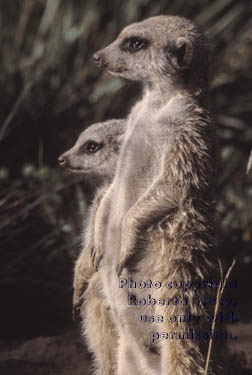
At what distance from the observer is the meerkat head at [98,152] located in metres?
2.51

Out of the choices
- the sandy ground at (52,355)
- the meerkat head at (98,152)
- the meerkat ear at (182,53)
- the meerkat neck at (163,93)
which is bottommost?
the sandy ground at (52,355)

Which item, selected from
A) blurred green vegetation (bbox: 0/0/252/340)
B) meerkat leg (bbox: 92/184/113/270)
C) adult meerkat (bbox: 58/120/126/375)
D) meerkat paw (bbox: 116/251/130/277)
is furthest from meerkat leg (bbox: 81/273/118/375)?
blurred green vegetation (bbox: 0/0/252/340)

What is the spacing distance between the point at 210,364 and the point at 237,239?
2.04m

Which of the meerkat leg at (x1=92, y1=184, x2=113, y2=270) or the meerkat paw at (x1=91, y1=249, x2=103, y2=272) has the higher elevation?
the meerkat leg at (x1=92, y1=184, x2=113, y2=270)

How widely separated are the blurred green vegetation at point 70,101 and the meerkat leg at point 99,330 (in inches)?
48.3

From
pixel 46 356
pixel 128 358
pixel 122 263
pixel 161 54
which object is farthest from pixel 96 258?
pixel 46 356

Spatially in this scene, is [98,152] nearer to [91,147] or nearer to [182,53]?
[91,147]

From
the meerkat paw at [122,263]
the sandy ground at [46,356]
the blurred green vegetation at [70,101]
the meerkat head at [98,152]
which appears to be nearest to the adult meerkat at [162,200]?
the meerkat paw at [122,263]

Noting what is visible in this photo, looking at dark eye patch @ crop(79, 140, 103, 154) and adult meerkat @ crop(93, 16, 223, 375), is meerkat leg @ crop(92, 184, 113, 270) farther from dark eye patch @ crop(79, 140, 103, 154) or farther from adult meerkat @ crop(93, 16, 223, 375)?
dark eye patch @ crop(79, 140, 103, 154)

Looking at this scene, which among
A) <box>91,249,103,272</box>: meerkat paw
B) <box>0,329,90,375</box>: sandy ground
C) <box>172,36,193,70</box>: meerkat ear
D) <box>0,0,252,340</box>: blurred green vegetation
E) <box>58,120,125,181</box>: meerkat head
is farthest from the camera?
<box>0,0,252,340</box>: blurred green vegetation

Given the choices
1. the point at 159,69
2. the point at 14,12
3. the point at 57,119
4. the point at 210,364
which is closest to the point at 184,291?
the point at 210,364

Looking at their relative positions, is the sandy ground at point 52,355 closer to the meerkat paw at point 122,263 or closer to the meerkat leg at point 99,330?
the meerkat leg at point 99,330

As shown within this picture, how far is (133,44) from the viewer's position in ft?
7.54

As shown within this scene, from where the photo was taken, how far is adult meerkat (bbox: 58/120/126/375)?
231 centimetres
